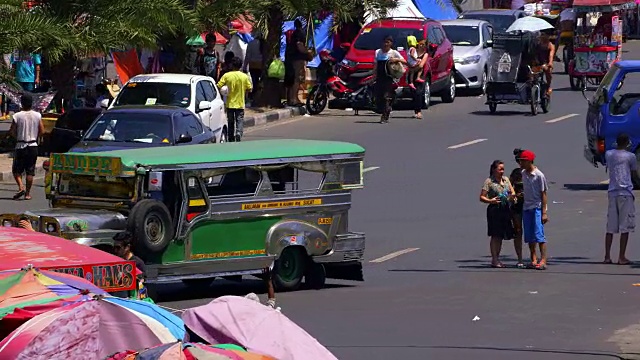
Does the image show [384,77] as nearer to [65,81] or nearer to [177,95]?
[177,95]

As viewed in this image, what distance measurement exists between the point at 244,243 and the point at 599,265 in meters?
4.53

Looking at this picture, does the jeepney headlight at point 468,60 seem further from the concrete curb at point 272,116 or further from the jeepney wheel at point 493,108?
the concrete curb at point 272,116

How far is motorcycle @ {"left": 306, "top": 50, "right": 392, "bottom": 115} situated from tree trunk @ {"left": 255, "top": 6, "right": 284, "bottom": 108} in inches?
35.7

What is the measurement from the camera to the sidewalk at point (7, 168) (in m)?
25.0

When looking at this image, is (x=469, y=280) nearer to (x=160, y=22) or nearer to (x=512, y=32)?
(x=160, y=22)

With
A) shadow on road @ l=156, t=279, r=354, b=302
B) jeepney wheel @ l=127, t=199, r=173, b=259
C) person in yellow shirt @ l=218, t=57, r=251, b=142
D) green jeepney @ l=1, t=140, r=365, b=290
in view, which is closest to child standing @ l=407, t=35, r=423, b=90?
person in yellow shirt @ l=218, t=57, r=251, b=142

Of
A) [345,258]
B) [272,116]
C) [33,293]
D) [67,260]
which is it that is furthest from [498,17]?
[33,293]

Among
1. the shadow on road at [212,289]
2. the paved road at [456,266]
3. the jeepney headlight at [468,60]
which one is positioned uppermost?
the jeepney headlight at [468,60]

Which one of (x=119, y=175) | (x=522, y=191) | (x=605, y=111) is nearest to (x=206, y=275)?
(x=119, y=175)

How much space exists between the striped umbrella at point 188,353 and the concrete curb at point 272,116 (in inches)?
888

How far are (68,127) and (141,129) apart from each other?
356cm

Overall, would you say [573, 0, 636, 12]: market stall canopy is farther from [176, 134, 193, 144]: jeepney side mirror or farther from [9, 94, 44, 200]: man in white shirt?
[9, 94, 44, 200]: man in white shirt

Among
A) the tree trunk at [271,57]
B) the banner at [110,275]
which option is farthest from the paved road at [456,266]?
the banner at [110,275]

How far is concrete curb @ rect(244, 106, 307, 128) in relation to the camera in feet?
105
